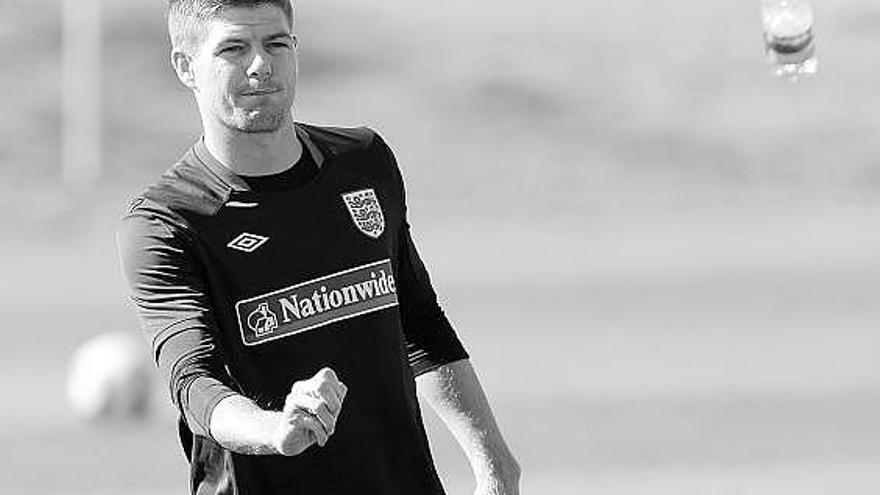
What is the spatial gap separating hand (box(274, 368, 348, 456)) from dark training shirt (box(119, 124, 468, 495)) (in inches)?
20.8

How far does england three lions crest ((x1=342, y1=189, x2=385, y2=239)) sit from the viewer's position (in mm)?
4664

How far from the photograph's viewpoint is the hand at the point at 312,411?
387cm

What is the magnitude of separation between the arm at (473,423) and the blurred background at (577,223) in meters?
5.95

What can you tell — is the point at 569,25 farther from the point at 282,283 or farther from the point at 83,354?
the point at 282,283

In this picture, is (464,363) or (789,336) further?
(789,336)

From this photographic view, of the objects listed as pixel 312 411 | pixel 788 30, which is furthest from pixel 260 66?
pixel 788 30

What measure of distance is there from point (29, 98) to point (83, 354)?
7.17m

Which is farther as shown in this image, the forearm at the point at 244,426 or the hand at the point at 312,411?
the forearm at the point at 244,426

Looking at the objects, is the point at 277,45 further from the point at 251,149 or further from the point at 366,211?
the point at 366,211

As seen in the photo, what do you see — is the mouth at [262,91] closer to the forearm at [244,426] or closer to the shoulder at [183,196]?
the shoulder at [183,196]

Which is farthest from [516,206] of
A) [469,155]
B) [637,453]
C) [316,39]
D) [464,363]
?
[464,363]

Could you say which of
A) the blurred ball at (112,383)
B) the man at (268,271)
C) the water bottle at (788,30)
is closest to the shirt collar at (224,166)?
the man at (268,271)

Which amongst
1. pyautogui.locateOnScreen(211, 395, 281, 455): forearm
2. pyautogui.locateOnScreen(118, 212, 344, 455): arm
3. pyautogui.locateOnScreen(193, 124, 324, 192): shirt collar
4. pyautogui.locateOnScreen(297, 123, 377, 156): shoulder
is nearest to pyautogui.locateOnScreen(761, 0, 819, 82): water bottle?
pyautogui.locateOnScreen(297, 123, 377, 156): shoulder

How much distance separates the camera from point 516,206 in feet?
64.9
